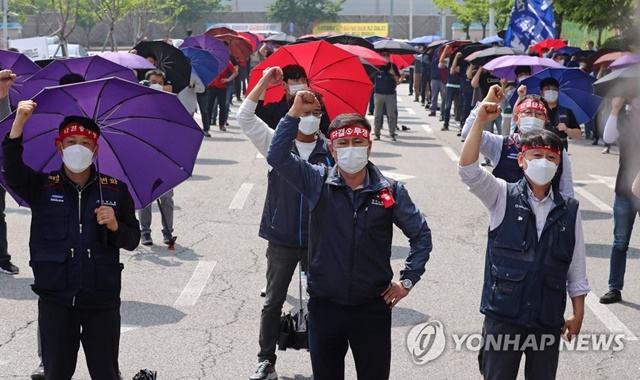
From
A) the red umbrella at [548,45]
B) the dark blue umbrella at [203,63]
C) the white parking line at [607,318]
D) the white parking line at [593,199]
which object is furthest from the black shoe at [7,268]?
the red umbrella at [548,45]

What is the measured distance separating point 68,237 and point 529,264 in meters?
2.36

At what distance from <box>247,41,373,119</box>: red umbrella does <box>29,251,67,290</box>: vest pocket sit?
127 inches

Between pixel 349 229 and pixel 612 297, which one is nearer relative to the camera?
pixel 349 229

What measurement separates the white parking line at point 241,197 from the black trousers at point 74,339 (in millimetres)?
8579

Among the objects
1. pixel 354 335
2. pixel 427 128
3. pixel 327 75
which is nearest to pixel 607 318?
pixel 327 75

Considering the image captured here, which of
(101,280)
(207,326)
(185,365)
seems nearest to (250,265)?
(207,326)

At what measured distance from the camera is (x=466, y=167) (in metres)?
5.61

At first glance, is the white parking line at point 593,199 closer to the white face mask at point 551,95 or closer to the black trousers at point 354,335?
the white face mask at point 551,95

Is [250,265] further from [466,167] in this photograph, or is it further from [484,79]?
[484,79]

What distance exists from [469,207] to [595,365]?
6954mm

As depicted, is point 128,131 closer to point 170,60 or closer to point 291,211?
point 291,211

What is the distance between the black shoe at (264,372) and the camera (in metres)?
7.24

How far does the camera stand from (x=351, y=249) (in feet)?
18.0

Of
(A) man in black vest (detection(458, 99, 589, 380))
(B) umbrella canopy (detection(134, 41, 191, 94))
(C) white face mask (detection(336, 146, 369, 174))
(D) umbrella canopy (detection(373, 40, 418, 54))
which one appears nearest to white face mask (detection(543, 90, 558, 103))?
(A) man in black vest (detection(458, 99, 589, 380))
